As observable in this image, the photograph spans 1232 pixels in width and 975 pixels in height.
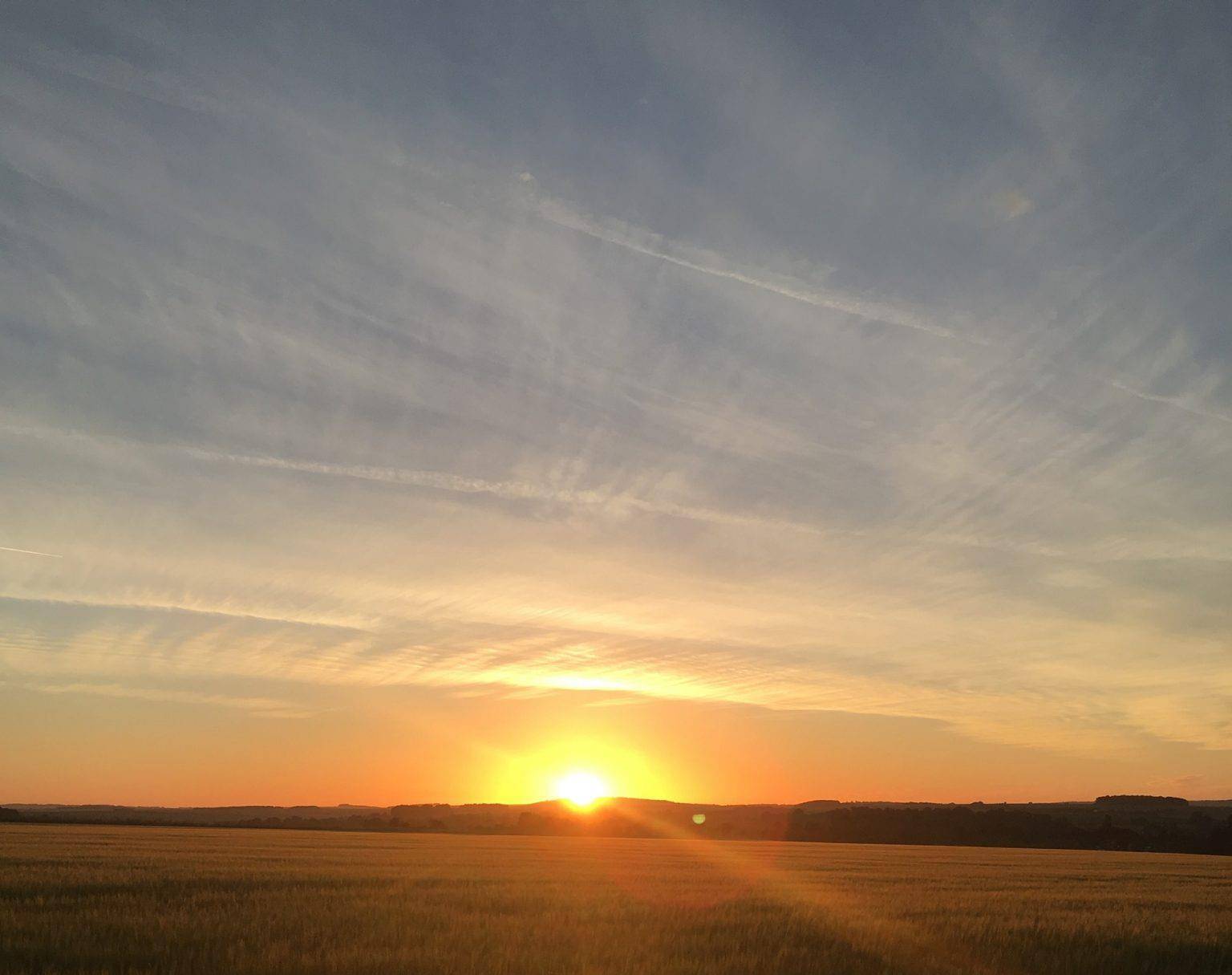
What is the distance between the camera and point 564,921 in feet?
51.8

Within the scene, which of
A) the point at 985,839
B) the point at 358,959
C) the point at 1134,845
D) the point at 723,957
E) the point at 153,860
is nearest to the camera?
the point at 358,959

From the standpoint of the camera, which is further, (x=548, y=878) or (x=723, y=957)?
(x=548, y=878)

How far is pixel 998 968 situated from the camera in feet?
44.2

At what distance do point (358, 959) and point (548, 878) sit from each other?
51.1 feet

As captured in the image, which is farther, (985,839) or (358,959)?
(985,839)

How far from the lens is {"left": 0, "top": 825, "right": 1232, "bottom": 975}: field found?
11.9 m

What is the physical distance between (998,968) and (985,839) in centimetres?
8595

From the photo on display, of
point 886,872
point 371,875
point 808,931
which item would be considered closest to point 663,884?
point 371,875

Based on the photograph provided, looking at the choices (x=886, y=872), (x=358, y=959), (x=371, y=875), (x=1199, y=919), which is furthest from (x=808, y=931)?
(x=886, y=872)

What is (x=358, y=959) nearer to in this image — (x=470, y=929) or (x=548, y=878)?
(x=470, y=929)

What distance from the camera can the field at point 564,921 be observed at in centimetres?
1194

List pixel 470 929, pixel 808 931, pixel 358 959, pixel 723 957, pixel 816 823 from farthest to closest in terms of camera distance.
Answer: pixel 816 823, pixel 808 931, pixel 470 929, pixel 723 957, pixel 358 959

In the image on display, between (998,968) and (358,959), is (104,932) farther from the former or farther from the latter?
(998,968)

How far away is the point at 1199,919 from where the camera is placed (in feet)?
63.6
